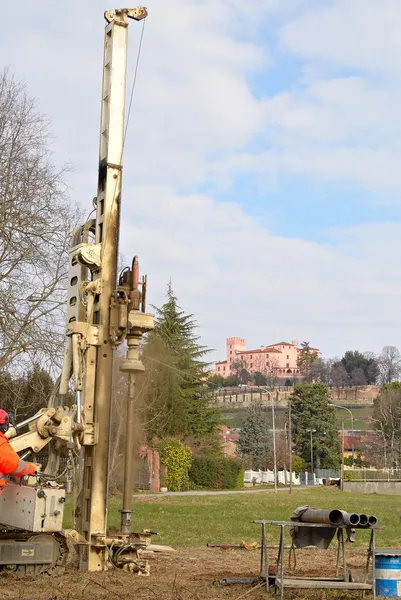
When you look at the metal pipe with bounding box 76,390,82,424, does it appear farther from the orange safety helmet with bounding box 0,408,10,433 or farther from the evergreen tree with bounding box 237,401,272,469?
the evergreen tree with bounding box 237,401,272,469

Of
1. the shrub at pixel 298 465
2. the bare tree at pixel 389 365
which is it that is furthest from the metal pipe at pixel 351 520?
the bare tree at pixel 389 365

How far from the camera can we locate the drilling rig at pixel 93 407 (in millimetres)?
10820

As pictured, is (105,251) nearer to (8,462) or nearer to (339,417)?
(8,462)

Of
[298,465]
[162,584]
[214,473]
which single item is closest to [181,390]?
[214,473]

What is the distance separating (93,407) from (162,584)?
101 inches

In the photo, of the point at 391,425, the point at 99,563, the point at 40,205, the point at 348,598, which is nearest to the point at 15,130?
the point at 40,205

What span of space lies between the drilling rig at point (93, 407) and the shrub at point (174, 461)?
4364 cm

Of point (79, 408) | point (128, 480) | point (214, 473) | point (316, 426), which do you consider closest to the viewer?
point (79, 408)

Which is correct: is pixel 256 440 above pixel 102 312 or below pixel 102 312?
above

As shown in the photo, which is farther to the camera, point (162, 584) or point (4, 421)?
point (162, 584)

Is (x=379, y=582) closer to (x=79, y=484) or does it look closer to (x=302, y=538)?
(x=302, y=538)

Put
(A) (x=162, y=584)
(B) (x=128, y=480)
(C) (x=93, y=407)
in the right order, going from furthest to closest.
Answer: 1. (B) (x=128, y=480)
2. (C) (x=93, y=407)
3. (A) (x=162, y=584)

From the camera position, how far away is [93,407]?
11805 mm

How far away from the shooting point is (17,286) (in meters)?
25.0
